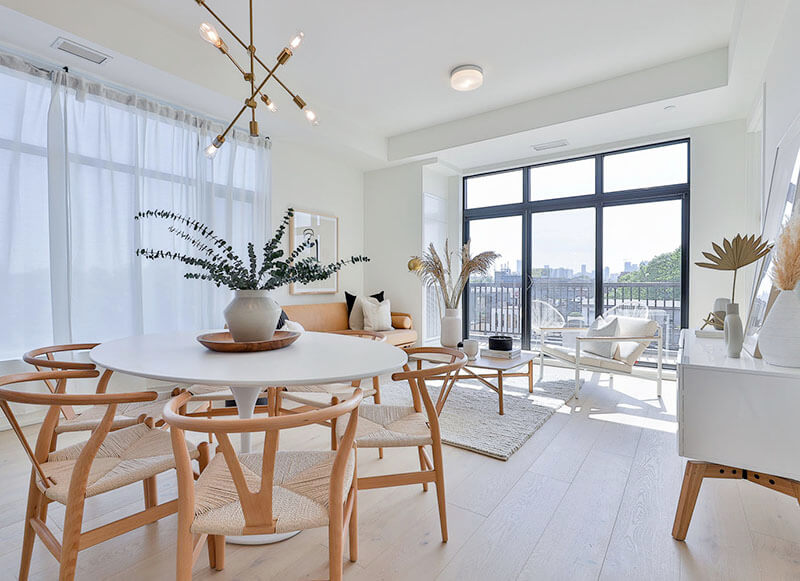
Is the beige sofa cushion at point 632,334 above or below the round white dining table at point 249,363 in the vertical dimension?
below

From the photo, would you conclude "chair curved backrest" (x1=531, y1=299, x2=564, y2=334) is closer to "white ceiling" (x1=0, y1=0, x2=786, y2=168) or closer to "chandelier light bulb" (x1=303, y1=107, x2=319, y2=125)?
"white ceiling" (x1=0, y1=0, x2=786, y2=168)

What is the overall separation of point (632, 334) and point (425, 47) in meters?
3.07

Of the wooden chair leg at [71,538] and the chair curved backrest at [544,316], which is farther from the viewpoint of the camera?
the chair curved backrest at [544,316]

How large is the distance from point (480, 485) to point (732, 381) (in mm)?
1184

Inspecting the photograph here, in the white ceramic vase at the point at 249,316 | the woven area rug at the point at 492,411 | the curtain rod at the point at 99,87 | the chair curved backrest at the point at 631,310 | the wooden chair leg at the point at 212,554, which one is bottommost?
the woven area rug at the point at 492,411

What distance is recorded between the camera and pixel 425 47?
3236 mm

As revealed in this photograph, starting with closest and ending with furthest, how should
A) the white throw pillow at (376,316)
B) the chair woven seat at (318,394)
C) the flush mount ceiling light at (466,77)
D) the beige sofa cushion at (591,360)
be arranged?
the chair woven seat at (318,394), the beige sofa cushion at (591,360), the flush mount ceiling light at (466,77), the white throw pillow at (376,316)

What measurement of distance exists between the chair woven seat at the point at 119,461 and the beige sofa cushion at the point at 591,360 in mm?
3196

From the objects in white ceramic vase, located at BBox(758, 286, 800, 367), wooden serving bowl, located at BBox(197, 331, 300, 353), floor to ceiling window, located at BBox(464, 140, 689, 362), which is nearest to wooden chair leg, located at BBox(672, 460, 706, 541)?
white ceramic vase, located at BBox(758, 286, 800, 367)

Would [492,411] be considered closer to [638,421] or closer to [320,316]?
[638,421]

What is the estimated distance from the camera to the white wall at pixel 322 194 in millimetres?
4609

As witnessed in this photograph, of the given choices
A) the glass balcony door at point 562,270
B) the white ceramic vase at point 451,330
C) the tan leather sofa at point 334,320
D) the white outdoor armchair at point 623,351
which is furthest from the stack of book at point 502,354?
the glass balcony door at point 562,270

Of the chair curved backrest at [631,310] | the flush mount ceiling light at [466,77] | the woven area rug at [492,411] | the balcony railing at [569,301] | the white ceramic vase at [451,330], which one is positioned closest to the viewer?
the woven area rug at [492,411]

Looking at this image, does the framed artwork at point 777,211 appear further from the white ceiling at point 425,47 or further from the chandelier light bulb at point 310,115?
the chandelier light bulb at point 310,115
